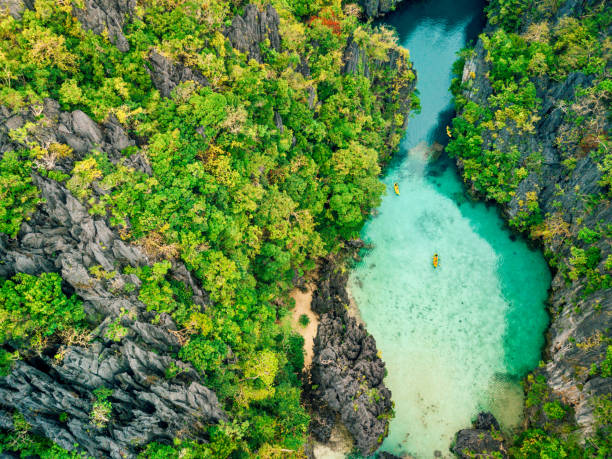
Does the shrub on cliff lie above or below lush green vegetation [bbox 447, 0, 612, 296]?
below

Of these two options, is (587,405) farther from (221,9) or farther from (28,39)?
(28,39)

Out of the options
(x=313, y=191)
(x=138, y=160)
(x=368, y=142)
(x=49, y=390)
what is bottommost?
(x=49, y=390)

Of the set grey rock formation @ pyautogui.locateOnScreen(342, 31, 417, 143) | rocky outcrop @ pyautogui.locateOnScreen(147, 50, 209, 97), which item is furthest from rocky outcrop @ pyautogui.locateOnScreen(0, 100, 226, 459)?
grey rock formation @ pyautogui.locateOnScreen(342, 31, 417, 143)

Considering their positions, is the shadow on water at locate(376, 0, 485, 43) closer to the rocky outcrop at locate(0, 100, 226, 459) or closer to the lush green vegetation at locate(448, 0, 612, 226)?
the lush green vegetation at locate(448, 0, 612, 226)

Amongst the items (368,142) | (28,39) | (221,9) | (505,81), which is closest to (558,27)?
(505,81)

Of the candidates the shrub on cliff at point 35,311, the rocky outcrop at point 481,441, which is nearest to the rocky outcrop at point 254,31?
the shrub on cliff at point 35,311

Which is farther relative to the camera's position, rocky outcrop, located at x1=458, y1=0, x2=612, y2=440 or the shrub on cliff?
rocky outcrop, located at x1=458, y1=0, x2=612, y2=440
